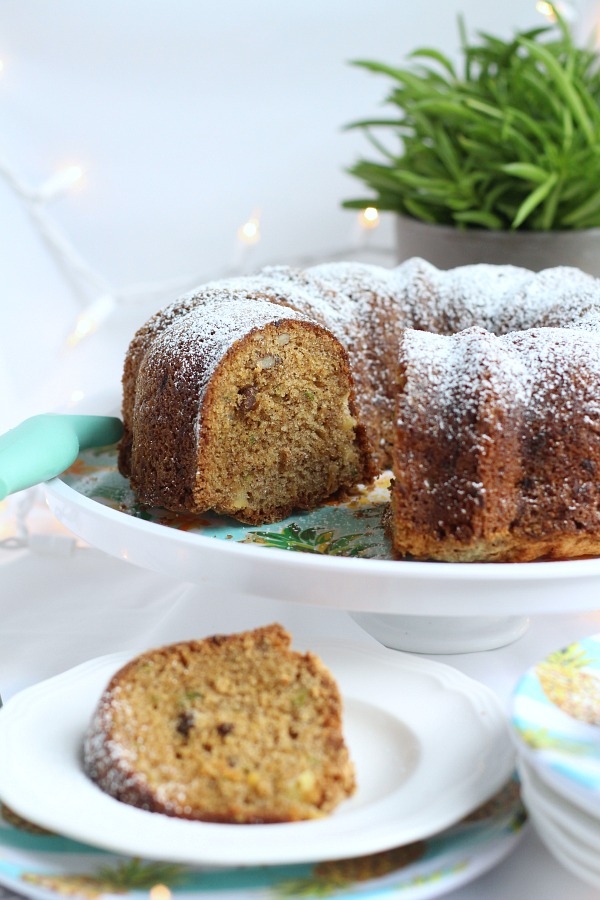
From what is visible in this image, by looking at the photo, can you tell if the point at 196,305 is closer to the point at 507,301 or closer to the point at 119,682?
the point at 507,301

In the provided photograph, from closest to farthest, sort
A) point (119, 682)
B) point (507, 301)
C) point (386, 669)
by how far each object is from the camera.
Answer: point (119, 682) < point (386, 669) < point (507, 301)

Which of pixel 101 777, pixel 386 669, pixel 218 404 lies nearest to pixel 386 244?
pixel 218 404

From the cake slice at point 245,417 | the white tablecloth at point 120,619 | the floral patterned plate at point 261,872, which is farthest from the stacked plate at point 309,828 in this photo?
the cake slice at point 245,417

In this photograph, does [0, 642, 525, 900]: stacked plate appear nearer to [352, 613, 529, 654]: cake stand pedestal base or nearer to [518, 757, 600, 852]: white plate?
[518, 757, 600, 852]: white plate

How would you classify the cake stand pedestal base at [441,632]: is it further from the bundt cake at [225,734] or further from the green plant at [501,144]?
the green plant at [501,144]

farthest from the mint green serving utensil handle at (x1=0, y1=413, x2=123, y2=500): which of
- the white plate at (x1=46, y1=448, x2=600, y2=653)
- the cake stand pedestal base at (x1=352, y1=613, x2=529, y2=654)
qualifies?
the cake stand pedestal base at (x1=352, y1=613, x2=529, y2=654)

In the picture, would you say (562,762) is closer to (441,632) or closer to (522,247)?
(441,632)
